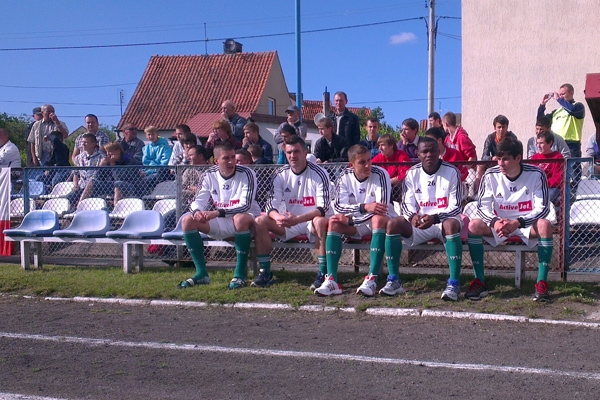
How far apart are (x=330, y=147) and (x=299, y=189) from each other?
1.91 meters

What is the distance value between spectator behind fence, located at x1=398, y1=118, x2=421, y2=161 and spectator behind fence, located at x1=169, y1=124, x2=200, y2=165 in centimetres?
325

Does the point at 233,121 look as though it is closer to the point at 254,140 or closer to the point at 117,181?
the point at 254,140

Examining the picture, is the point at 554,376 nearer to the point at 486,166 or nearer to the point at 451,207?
the point at 451,207

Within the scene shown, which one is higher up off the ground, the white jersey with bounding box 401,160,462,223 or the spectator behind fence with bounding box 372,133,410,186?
the spectator behind fence with bounding box 372,133,410,186

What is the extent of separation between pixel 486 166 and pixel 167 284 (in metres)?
4.10

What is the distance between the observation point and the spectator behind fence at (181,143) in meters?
10.6

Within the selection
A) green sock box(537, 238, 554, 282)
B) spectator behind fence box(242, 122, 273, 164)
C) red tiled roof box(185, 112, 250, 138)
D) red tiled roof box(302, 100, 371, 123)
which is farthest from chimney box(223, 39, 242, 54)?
green sock box(537, 238, 554, 282)

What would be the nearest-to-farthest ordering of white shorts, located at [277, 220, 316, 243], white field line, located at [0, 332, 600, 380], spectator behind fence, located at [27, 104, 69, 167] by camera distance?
1. white field line, located at [0, 332, 600, 380]
2. white shorts, located at [277, 220, 316, 243]
3. spectator behind fence, located at [27, 104, 69, 167]

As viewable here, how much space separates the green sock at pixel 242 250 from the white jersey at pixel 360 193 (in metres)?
1.12

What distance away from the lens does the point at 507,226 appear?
6.96 metres

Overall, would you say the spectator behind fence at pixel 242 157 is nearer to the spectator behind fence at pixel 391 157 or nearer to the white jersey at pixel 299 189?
the white jersey at pixel 299 189

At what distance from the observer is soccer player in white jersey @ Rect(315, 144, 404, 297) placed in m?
7.28

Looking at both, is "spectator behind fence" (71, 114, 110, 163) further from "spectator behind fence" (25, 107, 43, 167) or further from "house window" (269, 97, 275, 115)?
"house window" (269, 97, 275, 115)

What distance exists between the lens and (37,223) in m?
9.91
